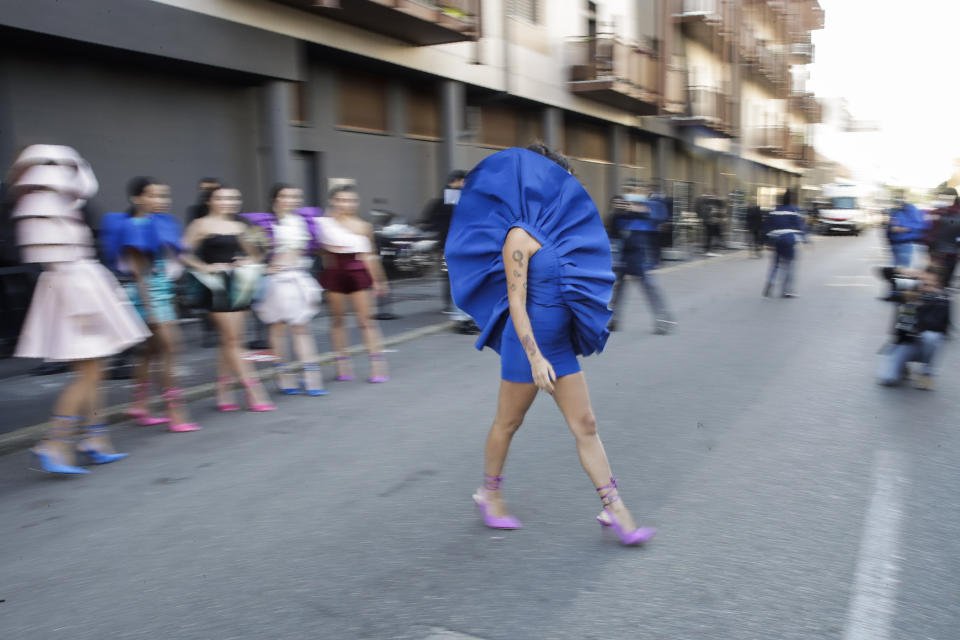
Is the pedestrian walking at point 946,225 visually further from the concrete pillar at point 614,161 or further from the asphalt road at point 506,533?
the concrete pillar at point 614,161

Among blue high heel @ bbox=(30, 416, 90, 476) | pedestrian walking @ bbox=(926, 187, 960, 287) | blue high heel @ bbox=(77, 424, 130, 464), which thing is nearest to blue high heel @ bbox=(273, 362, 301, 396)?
blue high heel @ bbox=(77, 424, 130, 464)

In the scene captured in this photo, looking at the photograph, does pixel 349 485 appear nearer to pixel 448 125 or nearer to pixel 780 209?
pixel 780 209

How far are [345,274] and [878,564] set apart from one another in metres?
4.86

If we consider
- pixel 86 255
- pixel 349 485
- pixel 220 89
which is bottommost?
pixel 349 485

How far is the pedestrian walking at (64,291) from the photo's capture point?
4434mm

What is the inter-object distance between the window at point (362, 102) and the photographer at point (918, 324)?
10458 mm

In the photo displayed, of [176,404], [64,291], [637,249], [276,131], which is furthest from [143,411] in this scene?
[276,131]

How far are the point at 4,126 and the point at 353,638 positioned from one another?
8400 mm

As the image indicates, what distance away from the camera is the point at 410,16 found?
529 inches

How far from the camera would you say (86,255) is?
4707 millimetres

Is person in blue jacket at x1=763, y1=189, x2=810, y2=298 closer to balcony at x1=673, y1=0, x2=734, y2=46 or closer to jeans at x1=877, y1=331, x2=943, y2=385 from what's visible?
jeans at x1=877, y1=331, x2=943, y2=385

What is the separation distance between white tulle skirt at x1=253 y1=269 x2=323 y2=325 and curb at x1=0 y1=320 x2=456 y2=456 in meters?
0.85

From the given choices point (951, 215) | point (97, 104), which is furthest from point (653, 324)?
point (97, 104)

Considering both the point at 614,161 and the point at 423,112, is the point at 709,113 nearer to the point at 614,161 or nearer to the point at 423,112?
the point at 614,161
